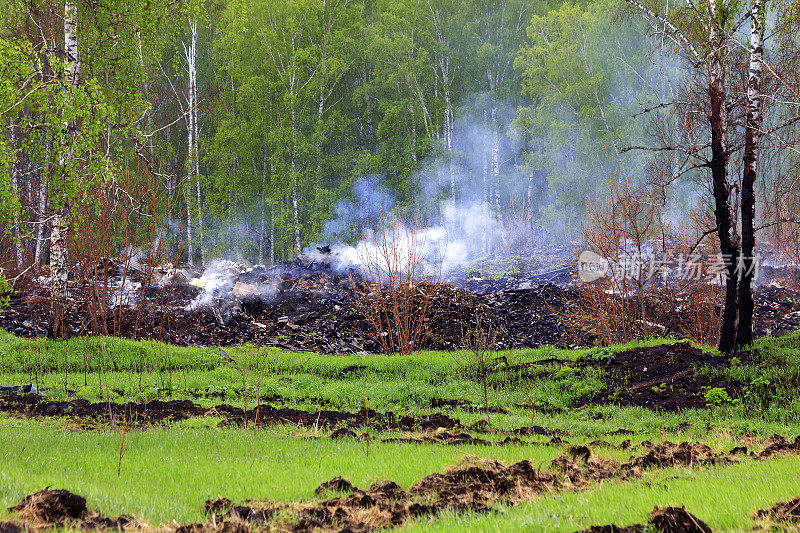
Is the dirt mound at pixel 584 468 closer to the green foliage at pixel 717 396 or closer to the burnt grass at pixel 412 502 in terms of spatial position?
the burnt grass at pixel 412 502

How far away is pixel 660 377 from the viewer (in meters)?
11.4

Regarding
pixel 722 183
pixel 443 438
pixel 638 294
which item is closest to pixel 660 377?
pixel 722 183

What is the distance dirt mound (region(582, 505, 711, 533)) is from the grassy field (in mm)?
162

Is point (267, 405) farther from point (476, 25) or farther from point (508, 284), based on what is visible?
point (476, 25)

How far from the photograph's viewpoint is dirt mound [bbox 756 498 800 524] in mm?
3797

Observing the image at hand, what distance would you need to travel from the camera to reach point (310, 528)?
13.8 feet

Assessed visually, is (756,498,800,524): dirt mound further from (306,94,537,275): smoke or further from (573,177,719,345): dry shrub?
(306,94,537,275): smoke

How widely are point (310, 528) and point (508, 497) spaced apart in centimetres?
170

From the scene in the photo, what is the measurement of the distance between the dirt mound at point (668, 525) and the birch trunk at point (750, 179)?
31.3 ft

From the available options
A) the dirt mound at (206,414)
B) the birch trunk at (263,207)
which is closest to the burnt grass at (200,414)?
the dirt mound at (206,414)

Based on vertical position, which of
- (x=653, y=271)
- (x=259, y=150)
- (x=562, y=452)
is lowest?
(x=562, y=452)

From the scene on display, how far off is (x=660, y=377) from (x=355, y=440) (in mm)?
6835

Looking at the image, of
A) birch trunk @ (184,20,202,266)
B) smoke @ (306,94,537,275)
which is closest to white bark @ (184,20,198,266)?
birch trunk @ (184,20,202,266)

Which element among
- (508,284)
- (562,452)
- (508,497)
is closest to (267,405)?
(562,452)
